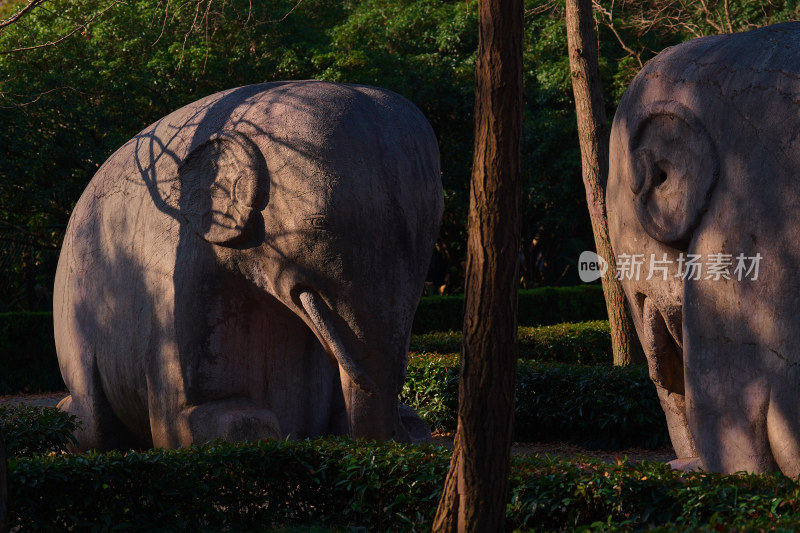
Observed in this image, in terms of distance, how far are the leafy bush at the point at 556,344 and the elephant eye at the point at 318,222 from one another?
6.16m

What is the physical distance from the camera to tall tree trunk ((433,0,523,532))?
10.2 feet

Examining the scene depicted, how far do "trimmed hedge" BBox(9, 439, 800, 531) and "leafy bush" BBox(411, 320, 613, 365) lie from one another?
614 centimetres

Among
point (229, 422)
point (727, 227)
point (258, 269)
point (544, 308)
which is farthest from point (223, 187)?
point (544, 308)

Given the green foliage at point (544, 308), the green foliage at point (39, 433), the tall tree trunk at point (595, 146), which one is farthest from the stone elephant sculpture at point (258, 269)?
the green foliage at point (544, 308)

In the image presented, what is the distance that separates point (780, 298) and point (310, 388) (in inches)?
108

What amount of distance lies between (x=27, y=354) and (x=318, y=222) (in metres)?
10.0

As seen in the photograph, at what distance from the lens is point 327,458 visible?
4582 millimetres

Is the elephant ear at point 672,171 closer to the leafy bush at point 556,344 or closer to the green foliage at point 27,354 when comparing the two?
the leafy bush at point 556,344

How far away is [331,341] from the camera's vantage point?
4.80 metres

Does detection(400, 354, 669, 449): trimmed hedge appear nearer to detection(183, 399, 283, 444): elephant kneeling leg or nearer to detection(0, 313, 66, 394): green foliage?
detection(183, 399, 283, 444): elephant kneeling leg

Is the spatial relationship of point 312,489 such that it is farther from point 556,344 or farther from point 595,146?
point 556,344

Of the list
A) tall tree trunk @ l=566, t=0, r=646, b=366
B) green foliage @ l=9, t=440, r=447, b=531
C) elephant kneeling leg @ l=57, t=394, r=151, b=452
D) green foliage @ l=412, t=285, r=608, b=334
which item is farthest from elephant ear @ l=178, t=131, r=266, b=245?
green foliage @ l=412, t=285, r=608, b=334

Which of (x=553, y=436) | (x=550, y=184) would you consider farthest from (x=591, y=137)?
(x=550, y=184)

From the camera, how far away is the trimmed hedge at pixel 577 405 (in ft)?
26.6
